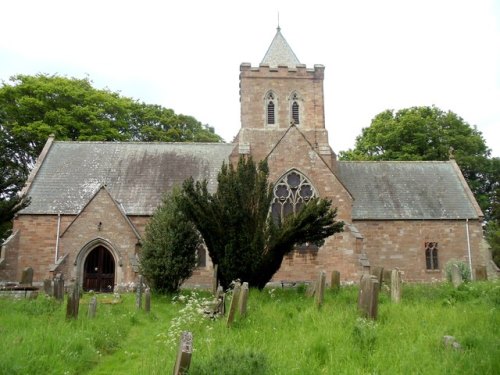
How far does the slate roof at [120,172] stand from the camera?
83.5ft

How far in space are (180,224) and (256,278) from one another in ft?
16.1

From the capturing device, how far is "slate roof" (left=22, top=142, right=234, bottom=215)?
25.5 meters

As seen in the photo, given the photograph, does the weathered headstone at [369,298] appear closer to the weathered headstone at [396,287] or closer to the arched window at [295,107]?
the weathered headstone at [396,287]

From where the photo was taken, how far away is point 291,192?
24016 millimetres

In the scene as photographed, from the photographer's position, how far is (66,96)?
1531 inches

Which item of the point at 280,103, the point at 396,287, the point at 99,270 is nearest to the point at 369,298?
Result: the point at 396,287

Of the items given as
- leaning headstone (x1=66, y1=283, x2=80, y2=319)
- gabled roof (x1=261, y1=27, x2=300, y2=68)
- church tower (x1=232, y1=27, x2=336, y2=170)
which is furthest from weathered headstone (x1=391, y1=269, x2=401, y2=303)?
gabled roof (x1=261, y1=27, x2=300, y2=68)

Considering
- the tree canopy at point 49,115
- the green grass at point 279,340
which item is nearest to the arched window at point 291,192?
the green grass at point 279,340

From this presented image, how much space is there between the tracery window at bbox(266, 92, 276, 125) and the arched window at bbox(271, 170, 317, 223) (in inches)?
203

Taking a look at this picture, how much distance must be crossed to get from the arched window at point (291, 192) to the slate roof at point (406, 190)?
402 cm

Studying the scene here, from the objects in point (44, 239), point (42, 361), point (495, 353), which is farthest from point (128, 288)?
point (495, 353)

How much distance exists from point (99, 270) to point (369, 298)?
16.6 meters

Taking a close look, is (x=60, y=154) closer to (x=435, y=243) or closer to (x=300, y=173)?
(x=300, y=173)

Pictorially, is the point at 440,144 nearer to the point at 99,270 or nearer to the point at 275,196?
the point at 275,196
